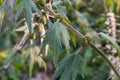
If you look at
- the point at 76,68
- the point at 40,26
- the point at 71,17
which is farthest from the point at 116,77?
the point at 71,17

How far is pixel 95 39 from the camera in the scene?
1.80m

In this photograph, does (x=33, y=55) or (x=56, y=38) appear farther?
(x=33, y=55)

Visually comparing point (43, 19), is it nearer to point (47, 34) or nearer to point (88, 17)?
point (47, 34)

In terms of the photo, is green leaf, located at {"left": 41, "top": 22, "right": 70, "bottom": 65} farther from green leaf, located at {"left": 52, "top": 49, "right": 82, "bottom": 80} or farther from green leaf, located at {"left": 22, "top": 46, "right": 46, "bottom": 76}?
green leaf, located at {"left": 22, "top": 46, "right": 46, "bottom": 76}

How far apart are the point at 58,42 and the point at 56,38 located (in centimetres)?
1

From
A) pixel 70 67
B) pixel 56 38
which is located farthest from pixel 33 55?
pixel 56 38

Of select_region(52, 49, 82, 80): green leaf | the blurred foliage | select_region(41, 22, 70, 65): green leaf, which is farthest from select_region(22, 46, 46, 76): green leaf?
select_region(41, 22, 70, 65): green leaf

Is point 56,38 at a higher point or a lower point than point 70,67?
higher

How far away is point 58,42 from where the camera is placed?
103cm

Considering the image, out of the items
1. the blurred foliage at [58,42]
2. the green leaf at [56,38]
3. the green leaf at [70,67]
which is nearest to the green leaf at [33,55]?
the blurred foliage at [58,42]

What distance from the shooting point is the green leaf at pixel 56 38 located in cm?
103

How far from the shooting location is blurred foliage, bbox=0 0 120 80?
1.03 metres

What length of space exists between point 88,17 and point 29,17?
138cm

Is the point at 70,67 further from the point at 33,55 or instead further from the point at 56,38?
the point at 33,55
